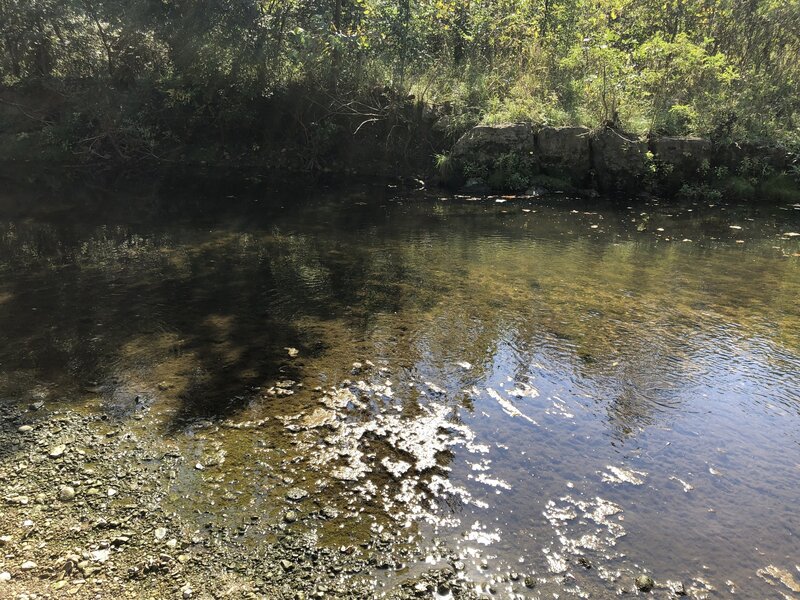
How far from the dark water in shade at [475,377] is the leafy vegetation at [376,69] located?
5249 millimetres

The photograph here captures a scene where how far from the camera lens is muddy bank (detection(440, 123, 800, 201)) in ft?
42.2

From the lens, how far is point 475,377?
209 inches

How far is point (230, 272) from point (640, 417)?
6.00 m

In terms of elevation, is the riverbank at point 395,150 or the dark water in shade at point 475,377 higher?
the riverbank at point 395,150

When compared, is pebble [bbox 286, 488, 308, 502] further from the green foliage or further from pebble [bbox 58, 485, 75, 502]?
the green foliage

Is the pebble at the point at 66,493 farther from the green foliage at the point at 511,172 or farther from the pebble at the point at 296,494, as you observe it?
the green foliage at the point at 511,172

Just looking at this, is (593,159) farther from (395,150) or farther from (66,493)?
(66,493)

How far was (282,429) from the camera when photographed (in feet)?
14.3

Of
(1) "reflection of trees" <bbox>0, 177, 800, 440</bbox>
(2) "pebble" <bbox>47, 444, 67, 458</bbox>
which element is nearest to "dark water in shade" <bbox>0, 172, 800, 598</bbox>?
(1) "reflection of trees" <bbox>0, 177, 800, 440</bbox>

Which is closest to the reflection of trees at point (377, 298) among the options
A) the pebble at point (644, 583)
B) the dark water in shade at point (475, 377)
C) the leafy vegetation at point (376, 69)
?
the dark water in shade at point (475, 377)

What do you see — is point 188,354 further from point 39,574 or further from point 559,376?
point 559,376

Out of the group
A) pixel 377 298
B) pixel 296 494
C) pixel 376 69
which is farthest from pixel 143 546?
pixel 376 69

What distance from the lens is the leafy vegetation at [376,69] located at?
13602 millimetres

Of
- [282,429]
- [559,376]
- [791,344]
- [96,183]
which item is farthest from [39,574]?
[96,183]
